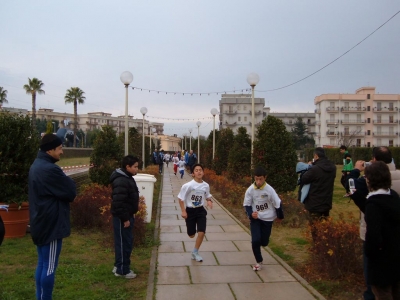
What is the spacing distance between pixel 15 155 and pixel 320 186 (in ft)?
18.4

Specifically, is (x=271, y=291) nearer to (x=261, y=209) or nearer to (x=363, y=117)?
(x=261, y=209)

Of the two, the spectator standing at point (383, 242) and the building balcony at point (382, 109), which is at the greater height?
the building balcony at point (382, 109)

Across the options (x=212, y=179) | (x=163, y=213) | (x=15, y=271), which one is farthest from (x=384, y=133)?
(x=15, y=271)

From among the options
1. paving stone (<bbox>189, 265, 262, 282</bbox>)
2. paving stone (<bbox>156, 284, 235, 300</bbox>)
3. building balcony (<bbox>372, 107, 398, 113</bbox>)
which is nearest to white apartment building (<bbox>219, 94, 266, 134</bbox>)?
building balcony (<bbox>372, 107, 398, 113</bbox>)

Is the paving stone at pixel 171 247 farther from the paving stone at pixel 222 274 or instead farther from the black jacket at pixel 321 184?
the black jacket at pixel 321 184

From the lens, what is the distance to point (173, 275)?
5.83 meters

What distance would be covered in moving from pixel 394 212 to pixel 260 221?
111 inches

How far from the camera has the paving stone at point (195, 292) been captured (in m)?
4.95

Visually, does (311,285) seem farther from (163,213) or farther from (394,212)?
(163,213)

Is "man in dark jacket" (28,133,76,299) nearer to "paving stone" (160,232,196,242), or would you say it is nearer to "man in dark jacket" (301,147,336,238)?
"man in dark jacket" (301,147,336,238)

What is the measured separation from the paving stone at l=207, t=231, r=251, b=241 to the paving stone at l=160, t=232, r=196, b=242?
18.7 inches

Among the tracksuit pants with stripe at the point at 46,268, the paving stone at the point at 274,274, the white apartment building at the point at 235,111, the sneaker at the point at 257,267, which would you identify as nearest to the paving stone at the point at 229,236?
the paving stone at the point at 274,274

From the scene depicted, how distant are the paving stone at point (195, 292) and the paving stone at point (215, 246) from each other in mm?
2024

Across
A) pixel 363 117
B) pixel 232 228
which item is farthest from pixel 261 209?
pixel 363 117
